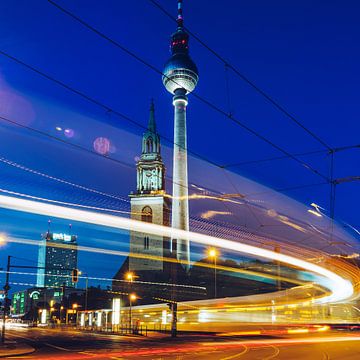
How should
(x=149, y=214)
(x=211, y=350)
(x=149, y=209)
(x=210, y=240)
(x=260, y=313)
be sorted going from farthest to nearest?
(x=149, y=209) → (x=149, y=214) → (x=260, y=313) → (x=210, y=240) → (x=211, y=350)

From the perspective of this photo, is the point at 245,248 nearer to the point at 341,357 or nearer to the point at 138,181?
the point at 341,357

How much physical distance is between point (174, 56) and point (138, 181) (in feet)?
124

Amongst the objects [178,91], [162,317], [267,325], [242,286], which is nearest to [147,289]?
[242,286]

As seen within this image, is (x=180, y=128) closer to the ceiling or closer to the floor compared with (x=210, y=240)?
closer to the ceiling

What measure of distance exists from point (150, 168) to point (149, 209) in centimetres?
1109

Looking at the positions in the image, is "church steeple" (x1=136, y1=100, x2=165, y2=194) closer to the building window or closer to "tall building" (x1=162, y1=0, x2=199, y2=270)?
"tall building" (x1=162, y1=0, x2=199, y2=270)

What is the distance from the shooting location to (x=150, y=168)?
119375 mm

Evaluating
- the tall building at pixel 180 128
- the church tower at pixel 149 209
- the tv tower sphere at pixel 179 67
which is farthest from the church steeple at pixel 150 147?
the tv tower sphere at pixel 179 67

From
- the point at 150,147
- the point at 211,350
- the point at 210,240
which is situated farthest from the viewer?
the point at 150,147

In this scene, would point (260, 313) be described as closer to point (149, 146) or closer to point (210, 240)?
point (210, 240)

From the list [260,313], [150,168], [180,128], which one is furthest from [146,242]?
[260,313]

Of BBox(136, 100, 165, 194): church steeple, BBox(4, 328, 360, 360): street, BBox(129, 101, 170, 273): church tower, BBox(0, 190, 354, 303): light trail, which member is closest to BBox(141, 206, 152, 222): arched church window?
BBox(129, 101, 170, 273): church tower

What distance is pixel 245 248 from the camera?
35.9m

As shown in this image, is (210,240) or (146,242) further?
(146,242)
